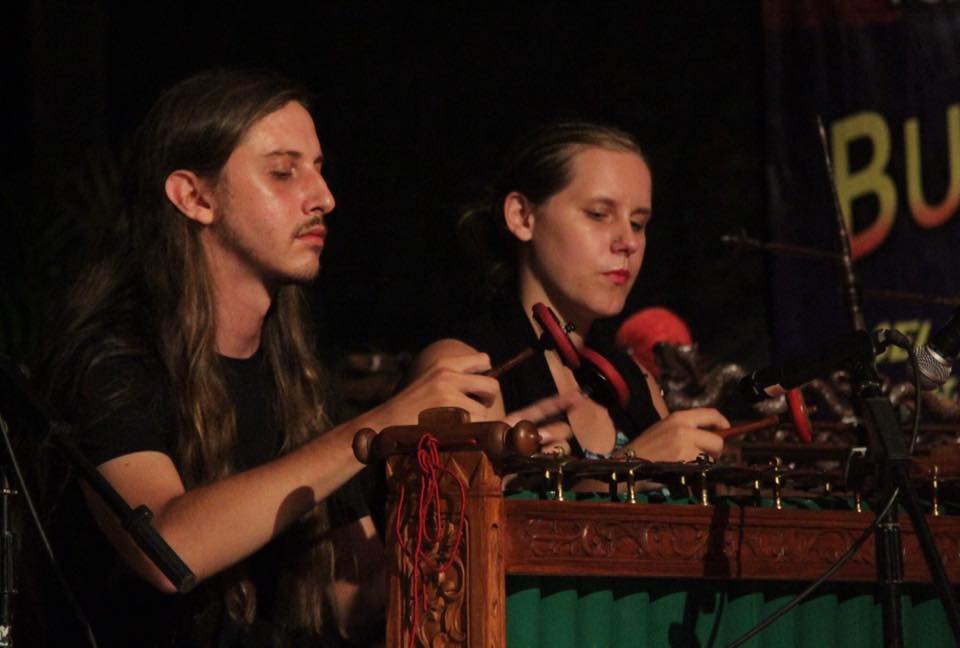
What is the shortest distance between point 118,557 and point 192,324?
18.3 inches

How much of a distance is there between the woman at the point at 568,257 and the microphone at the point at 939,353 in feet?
3.28

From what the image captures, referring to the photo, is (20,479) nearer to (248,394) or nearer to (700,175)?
(248,394)

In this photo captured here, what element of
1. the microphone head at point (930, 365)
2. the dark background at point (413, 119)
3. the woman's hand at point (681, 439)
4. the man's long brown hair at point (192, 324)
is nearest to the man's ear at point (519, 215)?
the man's long brown hair at point (192, 324)

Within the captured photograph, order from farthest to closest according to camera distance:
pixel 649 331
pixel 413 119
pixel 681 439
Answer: pixel 413 119 → pixel 649 331 → pixel 681 439

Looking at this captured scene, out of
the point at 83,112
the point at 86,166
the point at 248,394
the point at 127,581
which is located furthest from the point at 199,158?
the point at 83,112

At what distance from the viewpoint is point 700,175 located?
5992 millimetres

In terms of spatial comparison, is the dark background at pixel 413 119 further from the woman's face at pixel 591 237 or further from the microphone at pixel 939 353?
the microphone at pixel 939 353

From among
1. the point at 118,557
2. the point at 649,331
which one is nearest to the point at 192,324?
the point at 118,557

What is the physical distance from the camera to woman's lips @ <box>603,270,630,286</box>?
12.7 feet

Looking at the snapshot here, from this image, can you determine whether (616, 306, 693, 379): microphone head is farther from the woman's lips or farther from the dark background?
the woman's lips

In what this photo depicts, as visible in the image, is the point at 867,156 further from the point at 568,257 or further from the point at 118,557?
the point at 118,557

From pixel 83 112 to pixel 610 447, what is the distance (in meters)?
3.26

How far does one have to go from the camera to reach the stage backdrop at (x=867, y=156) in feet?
18.1

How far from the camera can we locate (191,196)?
134 inches
